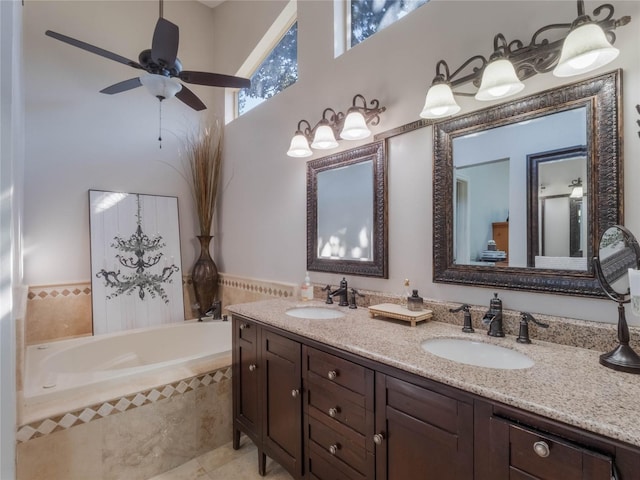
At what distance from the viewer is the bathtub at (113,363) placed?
1.70m

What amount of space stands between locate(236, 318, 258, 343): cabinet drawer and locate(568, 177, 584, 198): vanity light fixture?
5.13ft

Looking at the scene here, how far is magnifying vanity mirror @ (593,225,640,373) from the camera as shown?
978mm

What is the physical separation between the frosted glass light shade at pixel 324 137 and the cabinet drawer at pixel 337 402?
52.6 inches

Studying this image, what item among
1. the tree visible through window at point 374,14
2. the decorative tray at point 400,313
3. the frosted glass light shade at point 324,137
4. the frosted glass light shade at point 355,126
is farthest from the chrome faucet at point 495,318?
the tree visible through window at point 374,14

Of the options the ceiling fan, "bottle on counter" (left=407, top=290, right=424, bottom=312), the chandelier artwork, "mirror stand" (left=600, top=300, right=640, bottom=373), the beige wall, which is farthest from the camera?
the chandelier artwork

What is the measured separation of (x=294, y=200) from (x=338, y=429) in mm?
1617

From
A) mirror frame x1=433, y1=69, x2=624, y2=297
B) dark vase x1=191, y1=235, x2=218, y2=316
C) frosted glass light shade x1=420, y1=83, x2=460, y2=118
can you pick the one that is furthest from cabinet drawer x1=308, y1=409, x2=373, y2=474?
dark vase x1=191, y1=235, x2=218, y2=316

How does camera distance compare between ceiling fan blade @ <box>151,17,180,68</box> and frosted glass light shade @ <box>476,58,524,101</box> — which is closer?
frosted glass light shade @ <box>476,58,524,101</box>

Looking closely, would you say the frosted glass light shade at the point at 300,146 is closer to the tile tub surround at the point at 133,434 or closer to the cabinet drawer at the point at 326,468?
the tile tub surround at the point at 133,434

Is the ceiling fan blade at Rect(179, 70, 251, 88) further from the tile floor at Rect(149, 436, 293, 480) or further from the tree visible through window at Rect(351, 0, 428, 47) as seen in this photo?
the tile floor at Rect(149, 436, 293, 480)

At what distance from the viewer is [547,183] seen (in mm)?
1296

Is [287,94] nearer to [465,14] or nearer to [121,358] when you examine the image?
[465,14]

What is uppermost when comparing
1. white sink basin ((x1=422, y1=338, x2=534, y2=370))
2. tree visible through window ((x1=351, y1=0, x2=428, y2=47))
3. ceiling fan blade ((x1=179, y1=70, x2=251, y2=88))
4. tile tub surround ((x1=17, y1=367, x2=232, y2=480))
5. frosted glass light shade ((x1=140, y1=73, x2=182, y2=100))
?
tree visible through window ((x1=351, y1=0, x2=428, y2=47))

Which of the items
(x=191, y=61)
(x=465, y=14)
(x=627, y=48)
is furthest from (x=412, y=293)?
(x=191, y=61)
